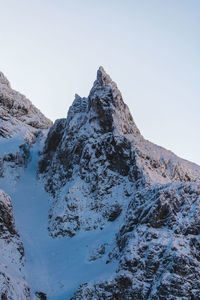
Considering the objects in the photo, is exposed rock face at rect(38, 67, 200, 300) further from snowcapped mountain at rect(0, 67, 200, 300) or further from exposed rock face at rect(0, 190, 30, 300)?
exposed rock face at rect(0, 190, 30, 300)

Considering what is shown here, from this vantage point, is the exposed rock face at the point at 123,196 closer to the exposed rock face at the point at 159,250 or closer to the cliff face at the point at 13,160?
the exposed rock face at the point at 159,250

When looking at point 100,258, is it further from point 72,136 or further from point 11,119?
point 11,119

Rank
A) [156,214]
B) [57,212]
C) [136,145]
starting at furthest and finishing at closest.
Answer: [136,145], [57,212], [156,214]

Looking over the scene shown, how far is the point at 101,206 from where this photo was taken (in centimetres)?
4662

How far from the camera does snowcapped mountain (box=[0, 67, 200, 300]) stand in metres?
33.8

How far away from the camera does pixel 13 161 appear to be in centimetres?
5944

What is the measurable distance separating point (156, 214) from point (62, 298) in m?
11.6

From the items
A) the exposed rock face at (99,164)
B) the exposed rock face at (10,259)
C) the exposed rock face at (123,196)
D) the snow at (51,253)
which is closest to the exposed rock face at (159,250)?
the exposed rock face at (123,196)

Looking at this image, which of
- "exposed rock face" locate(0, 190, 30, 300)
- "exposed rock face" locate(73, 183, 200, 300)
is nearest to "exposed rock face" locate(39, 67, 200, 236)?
"exposed rock face" locate(73, 183, 200, 300)

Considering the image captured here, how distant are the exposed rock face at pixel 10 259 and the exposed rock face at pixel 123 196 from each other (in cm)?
509

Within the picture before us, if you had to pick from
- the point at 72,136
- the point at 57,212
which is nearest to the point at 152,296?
the point at 57,212

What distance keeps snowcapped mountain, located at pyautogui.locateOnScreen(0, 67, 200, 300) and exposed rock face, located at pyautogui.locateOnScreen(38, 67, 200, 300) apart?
0.33 ft

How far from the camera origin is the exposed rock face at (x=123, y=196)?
1307 inches

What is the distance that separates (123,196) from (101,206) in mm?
2909
